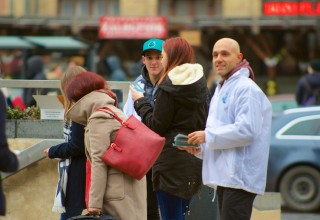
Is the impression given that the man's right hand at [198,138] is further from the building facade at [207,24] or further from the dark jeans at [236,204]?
the building facade at [207,24]

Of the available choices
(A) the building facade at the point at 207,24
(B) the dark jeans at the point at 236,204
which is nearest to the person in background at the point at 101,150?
(B) the dark jeans at the point at 236,204

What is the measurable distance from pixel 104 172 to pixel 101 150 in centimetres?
15

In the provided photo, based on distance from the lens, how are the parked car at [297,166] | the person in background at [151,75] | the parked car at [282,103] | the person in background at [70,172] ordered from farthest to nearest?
the parked car at [282,103] < the parked car at [297,166] < the person in background at [151,75] < the person in background at [70,172]

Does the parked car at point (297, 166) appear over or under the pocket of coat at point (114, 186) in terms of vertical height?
under

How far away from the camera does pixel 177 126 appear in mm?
7578

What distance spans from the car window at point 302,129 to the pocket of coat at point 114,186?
26.5ft

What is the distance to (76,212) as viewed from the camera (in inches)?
298

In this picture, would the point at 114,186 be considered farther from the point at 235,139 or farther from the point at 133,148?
the point at 235,139

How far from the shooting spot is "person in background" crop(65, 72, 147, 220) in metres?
6.79

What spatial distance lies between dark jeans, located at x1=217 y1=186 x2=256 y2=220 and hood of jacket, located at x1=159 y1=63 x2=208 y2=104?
0.95m

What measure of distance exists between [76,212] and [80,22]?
101ft

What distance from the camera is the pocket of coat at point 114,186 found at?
22.5 ft

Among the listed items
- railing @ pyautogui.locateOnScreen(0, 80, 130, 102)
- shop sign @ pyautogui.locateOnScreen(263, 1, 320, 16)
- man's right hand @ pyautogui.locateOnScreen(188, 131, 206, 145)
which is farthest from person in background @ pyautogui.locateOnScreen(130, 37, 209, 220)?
shop sign @ pyautogui.locateOnScreen(263, 1, 320, 16)

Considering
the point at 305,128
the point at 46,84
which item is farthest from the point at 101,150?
the point at 305,128
